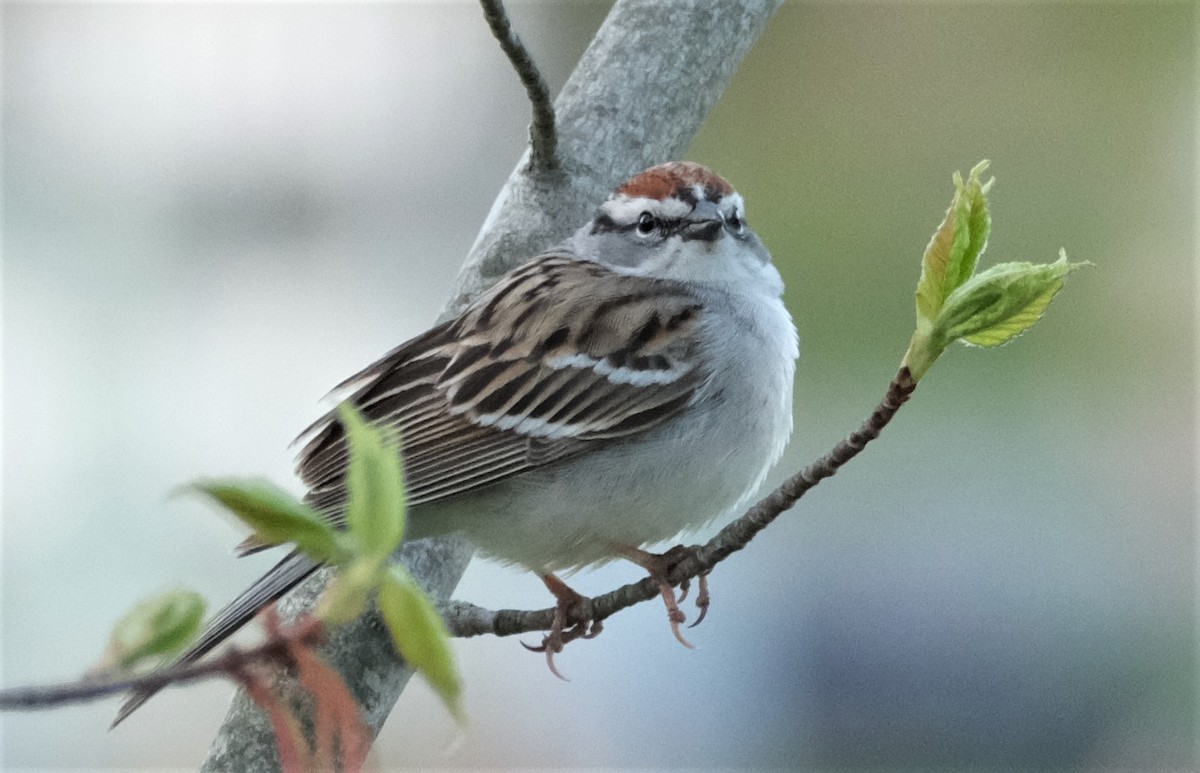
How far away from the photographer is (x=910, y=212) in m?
3.75

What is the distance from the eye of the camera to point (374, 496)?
62 cm

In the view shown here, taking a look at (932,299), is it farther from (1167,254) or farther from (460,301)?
(1167,254)

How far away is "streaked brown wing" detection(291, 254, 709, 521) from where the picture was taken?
5.62 ft

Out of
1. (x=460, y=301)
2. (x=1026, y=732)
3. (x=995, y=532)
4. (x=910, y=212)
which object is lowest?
(x=1026, y=732)

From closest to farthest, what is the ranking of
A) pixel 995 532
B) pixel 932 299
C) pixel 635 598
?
pixel 932 299 → pixel 635 598 → pixel 995 532

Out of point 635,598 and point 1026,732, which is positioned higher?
point 635,598

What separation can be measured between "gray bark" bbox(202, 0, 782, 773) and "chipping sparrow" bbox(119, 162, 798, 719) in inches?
1.7

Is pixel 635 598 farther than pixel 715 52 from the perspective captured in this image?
No

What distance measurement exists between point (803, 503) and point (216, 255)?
5.69ft

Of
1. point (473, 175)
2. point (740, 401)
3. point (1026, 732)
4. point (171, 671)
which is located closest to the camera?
point (171, 671)

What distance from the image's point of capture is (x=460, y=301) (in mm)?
1901

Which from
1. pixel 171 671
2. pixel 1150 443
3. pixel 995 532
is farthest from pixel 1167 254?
pixel 171 671

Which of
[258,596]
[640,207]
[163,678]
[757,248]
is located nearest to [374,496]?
[163,678]

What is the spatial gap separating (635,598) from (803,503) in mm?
2184
